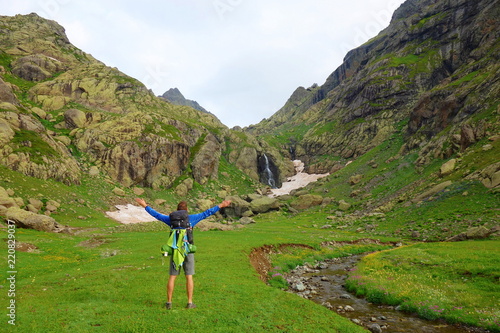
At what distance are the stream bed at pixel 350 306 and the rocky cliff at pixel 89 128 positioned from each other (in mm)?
67454

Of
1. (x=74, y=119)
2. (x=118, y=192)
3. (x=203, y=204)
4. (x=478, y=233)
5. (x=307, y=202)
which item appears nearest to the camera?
(x=478, y=233)

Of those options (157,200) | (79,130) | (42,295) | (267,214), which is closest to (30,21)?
(79,130)

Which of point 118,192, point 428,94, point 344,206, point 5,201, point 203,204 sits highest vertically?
point 428,94

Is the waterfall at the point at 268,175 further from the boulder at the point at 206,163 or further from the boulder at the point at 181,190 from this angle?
the boulder at the point at 181,190

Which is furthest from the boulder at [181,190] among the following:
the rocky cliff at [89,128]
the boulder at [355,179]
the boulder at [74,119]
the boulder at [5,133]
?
the boulder at [355,179]

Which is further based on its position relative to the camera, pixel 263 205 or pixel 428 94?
pixel 428 94

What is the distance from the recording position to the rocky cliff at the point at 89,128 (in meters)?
70.8

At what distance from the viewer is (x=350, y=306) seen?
20.1 m

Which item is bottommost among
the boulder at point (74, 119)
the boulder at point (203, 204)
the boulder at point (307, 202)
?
the boulder at point (307, 202)

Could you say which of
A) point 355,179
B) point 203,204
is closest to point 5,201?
point 203,204

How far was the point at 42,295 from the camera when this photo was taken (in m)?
15.2

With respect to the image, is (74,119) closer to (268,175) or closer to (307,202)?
(307,202)

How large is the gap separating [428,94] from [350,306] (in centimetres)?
12327

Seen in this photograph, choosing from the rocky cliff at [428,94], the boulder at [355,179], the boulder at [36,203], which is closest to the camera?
the boulder at [36,203]
